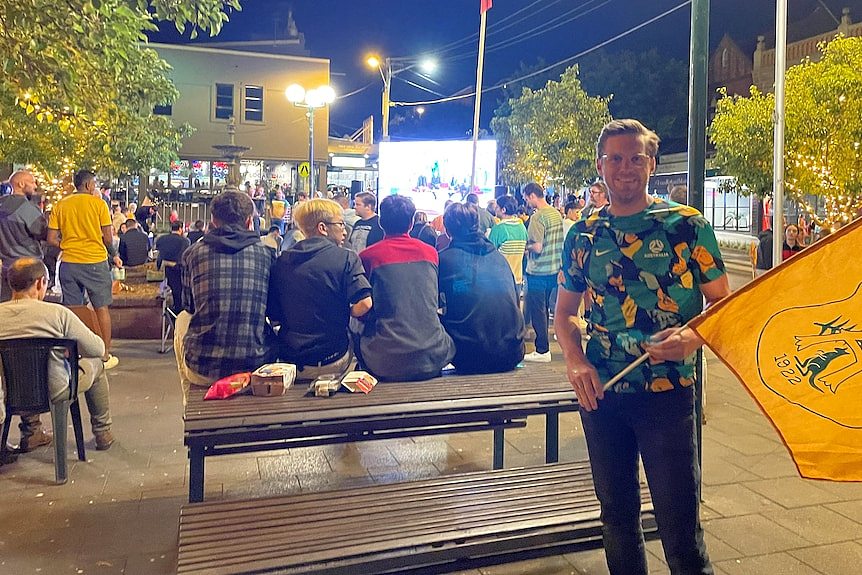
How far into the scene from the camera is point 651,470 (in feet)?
8.73

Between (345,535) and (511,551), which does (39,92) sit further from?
(511,551)

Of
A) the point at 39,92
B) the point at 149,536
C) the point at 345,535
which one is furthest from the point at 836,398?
the point at 39,92

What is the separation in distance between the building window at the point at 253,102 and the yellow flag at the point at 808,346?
31.6m

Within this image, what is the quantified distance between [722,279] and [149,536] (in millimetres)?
3147

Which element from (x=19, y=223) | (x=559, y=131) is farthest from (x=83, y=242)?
(x=559, y=131)

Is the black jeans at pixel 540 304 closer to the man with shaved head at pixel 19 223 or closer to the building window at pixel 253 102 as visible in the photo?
the man with shaved head at pixel 19 223

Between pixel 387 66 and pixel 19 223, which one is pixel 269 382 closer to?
pixel 19 223

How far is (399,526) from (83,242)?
554 cm

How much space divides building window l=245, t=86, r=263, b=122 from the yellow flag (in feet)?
104

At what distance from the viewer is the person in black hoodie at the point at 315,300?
450 centimetres

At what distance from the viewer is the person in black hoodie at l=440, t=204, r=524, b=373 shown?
16.0 feet

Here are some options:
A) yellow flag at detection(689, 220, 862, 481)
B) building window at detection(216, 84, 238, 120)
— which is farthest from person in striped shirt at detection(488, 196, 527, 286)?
building window at detection(216, 84, 238, 120)

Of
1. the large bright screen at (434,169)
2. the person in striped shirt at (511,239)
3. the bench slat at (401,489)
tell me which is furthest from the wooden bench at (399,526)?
the large bright screen at (434,169)

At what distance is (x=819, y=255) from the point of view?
2379 millimetres
